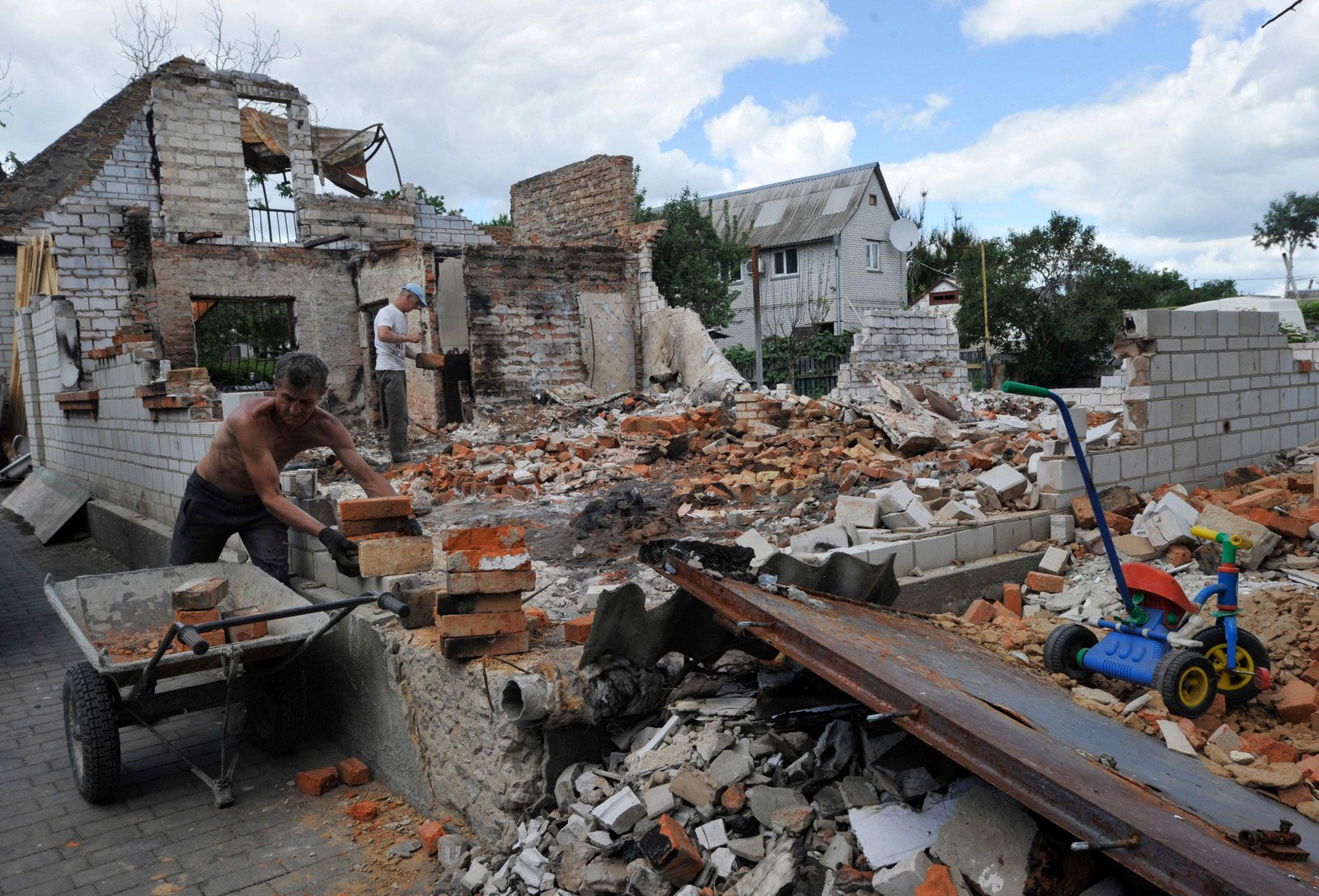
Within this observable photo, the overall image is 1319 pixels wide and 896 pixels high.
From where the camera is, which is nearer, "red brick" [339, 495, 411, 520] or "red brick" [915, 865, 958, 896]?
"red brick" [915, 865, 958, 896]

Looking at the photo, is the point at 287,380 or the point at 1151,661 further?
the point at 287,380

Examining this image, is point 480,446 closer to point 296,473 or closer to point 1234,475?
point 296,473

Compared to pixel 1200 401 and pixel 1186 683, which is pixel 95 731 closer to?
pixel 1186 683

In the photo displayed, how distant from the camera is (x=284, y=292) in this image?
14.1 metres

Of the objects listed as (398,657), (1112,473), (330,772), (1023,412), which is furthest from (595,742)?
(1023,412)

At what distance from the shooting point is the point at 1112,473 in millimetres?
5953

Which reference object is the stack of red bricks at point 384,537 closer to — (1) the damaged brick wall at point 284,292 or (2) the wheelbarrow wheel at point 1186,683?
(2) the wheelbarrow wheel at point 1186,683

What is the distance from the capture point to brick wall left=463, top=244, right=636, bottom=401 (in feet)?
45.2

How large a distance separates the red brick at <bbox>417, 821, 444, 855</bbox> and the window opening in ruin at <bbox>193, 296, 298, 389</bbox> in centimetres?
1149

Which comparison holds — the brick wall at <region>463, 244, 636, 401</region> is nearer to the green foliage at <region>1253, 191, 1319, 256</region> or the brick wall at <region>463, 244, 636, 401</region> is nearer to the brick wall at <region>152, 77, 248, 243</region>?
the brick wall at <region>152, 77, 248, 243</region>

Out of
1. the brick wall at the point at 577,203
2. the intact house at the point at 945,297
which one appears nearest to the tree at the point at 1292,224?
the intact house at the point at 945,297

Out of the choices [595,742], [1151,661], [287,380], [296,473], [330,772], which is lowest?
[330,772]

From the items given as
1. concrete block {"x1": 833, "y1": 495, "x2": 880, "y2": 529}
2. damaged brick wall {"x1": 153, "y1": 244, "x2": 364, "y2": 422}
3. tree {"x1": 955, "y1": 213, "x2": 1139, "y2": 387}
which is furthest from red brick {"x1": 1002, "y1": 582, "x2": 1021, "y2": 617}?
tree {"x1": 955, "y1": 213, "x2": 1139, "y2": 387}

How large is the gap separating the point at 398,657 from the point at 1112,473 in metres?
4.74
